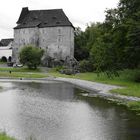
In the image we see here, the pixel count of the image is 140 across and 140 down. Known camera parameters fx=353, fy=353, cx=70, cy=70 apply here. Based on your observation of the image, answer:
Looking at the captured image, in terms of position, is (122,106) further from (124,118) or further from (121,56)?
(121,56)

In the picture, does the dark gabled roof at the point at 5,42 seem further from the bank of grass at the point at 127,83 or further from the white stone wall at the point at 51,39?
the bank of grass at the point at 127,83

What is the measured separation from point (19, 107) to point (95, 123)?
10744mm

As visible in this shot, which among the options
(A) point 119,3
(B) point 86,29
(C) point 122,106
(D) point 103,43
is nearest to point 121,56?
(D) point 103,43

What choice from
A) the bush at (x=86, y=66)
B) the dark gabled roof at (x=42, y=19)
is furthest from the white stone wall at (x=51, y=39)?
the bush at (x=86, y=66)

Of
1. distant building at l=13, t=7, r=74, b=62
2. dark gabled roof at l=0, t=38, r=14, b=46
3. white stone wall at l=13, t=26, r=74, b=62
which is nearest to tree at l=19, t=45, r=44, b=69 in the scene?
distant building at l=13, t=7, r=74, b=62

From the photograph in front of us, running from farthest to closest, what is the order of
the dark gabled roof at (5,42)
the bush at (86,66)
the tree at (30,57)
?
the dark gabled roof at (5,42) → the bush at (86,66) → the tree at (30,57)

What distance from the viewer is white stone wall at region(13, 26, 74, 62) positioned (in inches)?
4906

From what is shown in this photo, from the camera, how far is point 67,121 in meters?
28.9

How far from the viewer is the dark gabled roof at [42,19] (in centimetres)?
12354

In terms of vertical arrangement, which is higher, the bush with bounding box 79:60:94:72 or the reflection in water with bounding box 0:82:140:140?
the bush with bounding box 79:60:94:72

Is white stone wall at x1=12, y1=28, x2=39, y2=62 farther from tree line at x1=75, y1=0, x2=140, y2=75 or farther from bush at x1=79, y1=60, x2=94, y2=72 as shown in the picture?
tree line at x1=75, y1=0, x2=140, y2=75

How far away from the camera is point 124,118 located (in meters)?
30.1

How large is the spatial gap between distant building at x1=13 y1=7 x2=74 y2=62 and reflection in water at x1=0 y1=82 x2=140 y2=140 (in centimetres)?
8502

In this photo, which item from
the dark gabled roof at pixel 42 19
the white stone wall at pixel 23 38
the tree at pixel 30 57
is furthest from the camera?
the white stone wall at pixel 23 38
